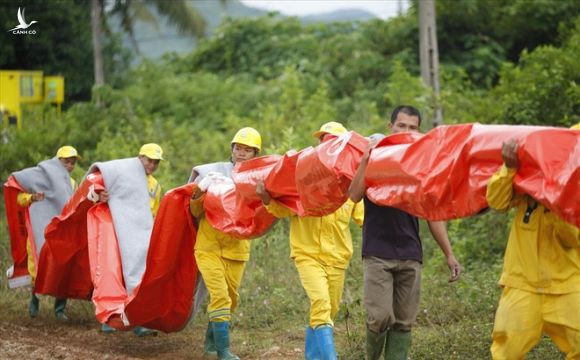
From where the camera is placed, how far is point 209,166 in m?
8.88

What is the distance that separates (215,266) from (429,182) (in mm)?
3426

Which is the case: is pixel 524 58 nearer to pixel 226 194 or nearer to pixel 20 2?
pixel 226 194

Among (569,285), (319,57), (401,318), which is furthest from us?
(319,57)

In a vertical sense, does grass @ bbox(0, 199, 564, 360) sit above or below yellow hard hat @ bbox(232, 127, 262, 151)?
below

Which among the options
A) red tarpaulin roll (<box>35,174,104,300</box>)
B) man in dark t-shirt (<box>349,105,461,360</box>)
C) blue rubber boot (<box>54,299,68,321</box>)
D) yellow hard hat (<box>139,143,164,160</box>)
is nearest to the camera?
man in dark t-shirt (<box>349,105,461,360</box>)

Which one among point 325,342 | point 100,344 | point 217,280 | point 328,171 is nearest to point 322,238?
point 325,342

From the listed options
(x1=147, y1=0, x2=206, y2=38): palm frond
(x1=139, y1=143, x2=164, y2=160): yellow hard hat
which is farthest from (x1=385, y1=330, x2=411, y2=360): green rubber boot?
(x1=147, y1=0, x2=206, y2=38): palm frond

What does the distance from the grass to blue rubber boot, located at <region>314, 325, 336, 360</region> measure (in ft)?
2.52

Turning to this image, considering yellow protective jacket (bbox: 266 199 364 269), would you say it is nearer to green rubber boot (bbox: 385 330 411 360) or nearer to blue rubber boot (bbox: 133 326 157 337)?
green rubber boot (bbox: 385 330 411 360)

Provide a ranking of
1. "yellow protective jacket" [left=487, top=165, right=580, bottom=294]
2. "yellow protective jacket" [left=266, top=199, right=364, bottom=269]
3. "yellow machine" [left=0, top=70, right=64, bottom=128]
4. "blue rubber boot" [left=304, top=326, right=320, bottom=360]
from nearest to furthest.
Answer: "yellow protective jacket" [left=487, top=165, right=580, bottom=294], "blue rubber boot" [left=304, top=326, right=320, bottom=360], "yellow protective jacket" [left=266, top=199, right=364, bottom=269], "yellow machine" [left=0, top=70, right=64, bottom=128]

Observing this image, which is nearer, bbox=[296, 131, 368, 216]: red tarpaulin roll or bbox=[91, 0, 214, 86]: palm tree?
bbox=[296, 131, 368, 216]: red tarpaulin roll

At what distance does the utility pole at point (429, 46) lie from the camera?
15523mm

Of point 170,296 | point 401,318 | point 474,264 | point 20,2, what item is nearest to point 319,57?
point 20,2

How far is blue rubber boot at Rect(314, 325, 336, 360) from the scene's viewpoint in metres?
7.21
